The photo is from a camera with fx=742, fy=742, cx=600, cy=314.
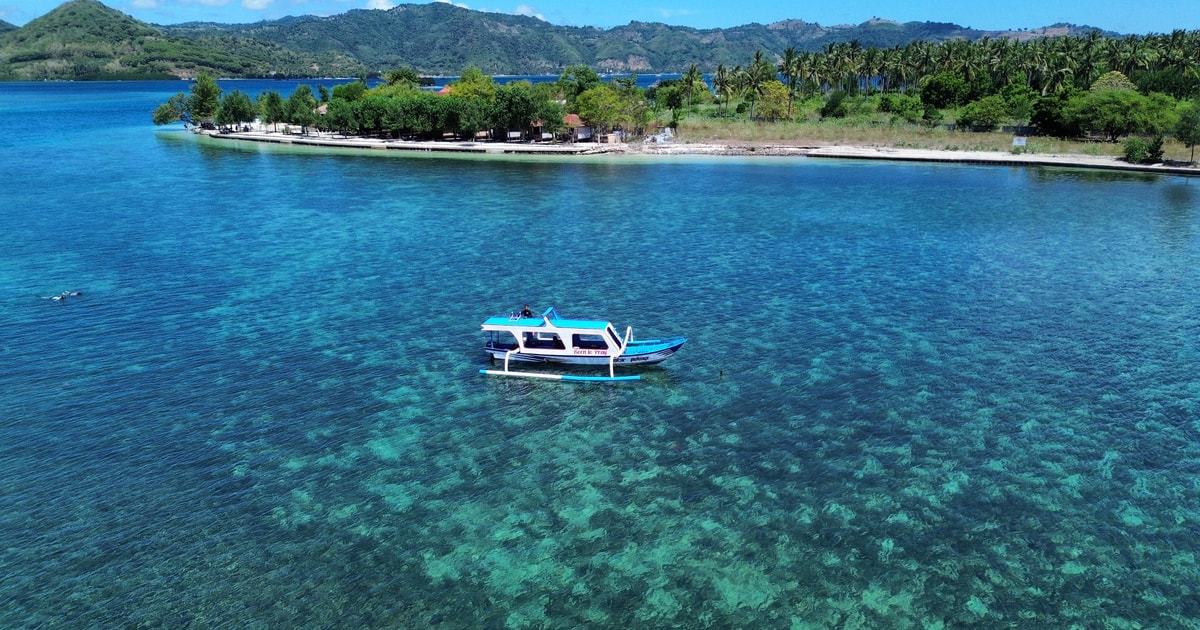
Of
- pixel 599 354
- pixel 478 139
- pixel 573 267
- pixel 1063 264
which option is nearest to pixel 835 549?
pixel 599 354

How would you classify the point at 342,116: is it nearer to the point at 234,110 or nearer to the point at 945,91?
the point at 234,110

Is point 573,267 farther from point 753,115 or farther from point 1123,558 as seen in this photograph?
point 753,115

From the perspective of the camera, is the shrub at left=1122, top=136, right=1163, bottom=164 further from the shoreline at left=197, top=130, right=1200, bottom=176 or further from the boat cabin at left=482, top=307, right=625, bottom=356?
the boat cabin at left=482, top=307, right=625, bottom=356

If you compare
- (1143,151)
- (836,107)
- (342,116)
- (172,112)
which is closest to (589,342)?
(1143,151)

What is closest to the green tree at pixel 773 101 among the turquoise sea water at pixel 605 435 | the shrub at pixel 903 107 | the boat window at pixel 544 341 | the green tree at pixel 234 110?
the shrub at pixel 903 107

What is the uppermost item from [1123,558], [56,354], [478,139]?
[478,139]

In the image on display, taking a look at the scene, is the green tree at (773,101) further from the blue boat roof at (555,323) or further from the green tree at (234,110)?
the blue boat roof at (555,323)
